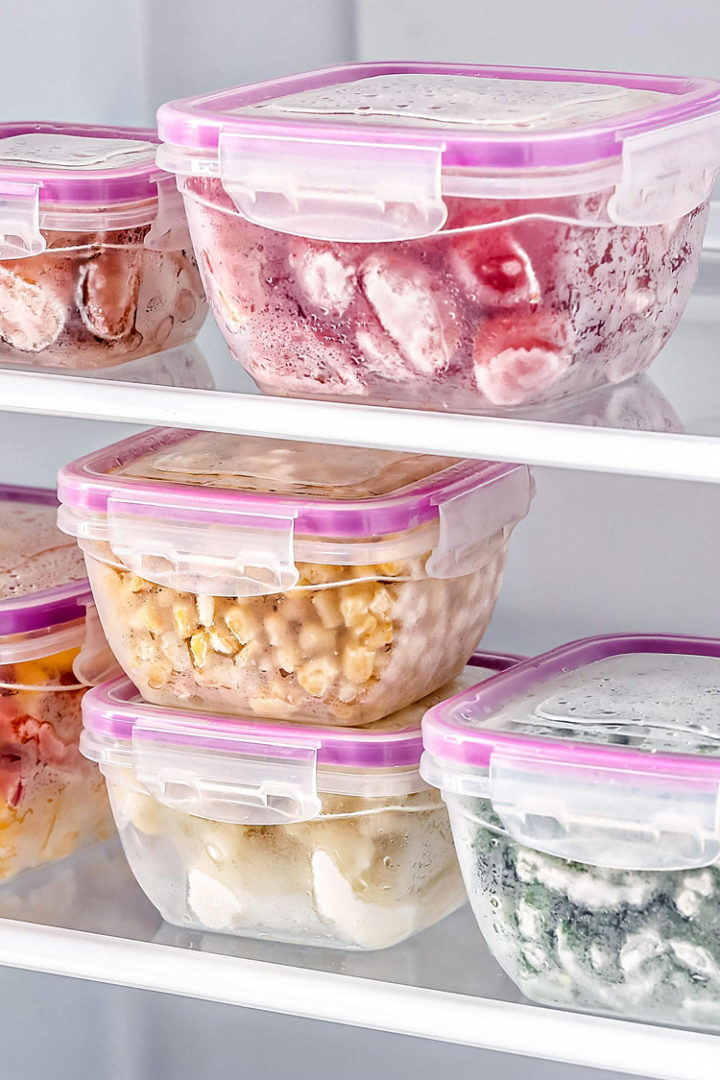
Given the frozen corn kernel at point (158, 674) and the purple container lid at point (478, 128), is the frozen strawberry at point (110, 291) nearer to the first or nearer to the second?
the purple container lid at point (478, 128)

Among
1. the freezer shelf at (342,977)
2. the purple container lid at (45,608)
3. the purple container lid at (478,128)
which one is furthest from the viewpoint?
the purple container lid at (45,608)

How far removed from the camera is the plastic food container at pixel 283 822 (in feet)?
3.97

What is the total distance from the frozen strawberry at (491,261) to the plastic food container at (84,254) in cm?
30

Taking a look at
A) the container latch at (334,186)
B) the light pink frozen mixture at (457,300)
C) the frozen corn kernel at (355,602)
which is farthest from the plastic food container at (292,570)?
the container latch at (334,186)

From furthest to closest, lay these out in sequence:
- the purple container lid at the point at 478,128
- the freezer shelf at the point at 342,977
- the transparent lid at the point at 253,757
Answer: the transparent lid at the point at 253,757 → the freezer shelf at the point at 342,977 → the purple container lid at the point at 478,128


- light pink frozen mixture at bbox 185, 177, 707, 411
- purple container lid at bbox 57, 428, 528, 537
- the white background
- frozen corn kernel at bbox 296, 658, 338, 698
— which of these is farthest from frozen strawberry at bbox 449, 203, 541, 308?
the white background

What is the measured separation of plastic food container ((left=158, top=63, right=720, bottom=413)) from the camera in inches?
40.3

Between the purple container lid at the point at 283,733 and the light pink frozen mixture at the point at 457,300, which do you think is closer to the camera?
the light pink frozen mixture at the point at 457,300

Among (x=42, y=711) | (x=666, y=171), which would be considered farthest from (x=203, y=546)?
(x=666, y=171)

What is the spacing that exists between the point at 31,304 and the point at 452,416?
1.17ft

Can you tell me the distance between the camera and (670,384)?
1157 millimetres

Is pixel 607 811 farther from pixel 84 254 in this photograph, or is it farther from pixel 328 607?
pixel 84 254

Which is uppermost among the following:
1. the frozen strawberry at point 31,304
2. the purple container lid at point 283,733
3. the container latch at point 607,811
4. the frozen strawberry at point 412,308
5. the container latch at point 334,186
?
the container latch at point 334,186

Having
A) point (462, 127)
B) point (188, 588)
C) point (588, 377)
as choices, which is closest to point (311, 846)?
point (188, 588)
